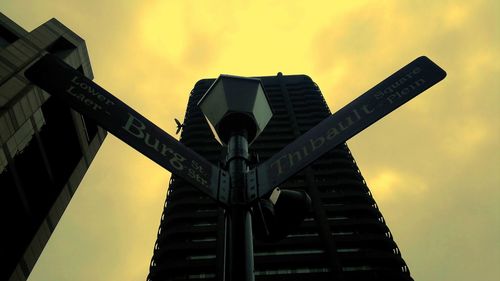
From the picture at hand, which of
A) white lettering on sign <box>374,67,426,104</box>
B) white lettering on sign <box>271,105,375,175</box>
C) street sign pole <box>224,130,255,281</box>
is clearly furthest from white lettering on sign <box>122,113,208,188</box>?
white lettering on sign <box>374,67,426,104</box>

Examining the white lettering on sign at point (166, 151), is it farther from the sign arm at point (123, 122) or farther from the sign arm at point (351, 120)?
the sign arm at point (351, 120)

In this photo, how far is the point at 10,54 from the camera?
18.8 m

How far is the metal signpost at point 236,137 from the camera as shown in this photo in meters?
3.03

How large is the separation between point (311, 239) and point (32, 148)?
31.9 meters

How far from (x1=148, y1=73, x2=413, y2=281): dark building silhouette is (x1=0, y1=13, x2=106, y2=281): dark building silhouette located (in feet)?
48.3

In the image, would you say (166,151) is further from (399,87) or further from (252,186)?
(399,87)

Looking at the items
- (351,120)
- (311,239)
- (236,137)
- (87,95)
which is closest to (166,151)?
(236,137)

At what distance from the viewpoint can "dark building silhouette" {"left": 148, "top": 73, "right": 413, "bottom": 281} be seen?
4062 centimetres

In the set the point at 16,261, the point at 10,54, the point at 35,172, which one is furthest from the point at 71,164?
the point at 10,54

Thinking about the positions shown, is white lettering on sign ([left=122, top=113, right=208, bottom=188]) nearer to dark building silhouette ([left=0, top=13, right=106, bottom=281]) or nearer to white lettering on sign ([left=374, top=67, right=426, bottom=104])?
white lettering on sign ([left=374, top=67, right=426, bottom=104])

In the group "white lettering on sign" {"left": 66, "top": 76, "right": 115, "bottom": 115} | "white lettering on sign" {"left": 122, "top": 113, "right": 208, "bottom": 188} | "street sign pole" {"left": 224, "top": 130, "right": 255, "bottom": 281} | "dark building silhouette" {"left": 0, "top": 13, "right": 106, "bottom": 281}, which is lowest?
"street sign pole" {"left": 224, "top": 130, "right": 255, "bottom": 281}

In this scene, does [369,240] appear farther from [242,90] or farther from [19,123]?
[242,90]

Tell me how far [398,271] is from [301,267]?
407 inches

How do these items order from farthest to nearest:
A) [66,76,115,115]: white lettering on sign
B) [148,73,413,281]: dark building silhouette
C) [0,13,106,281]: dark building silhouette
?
[148,73,413,281]: dark building silhouette < [0,13,106,281]: dark building silhouette < [66,76,115,115]: white lettering on sign
